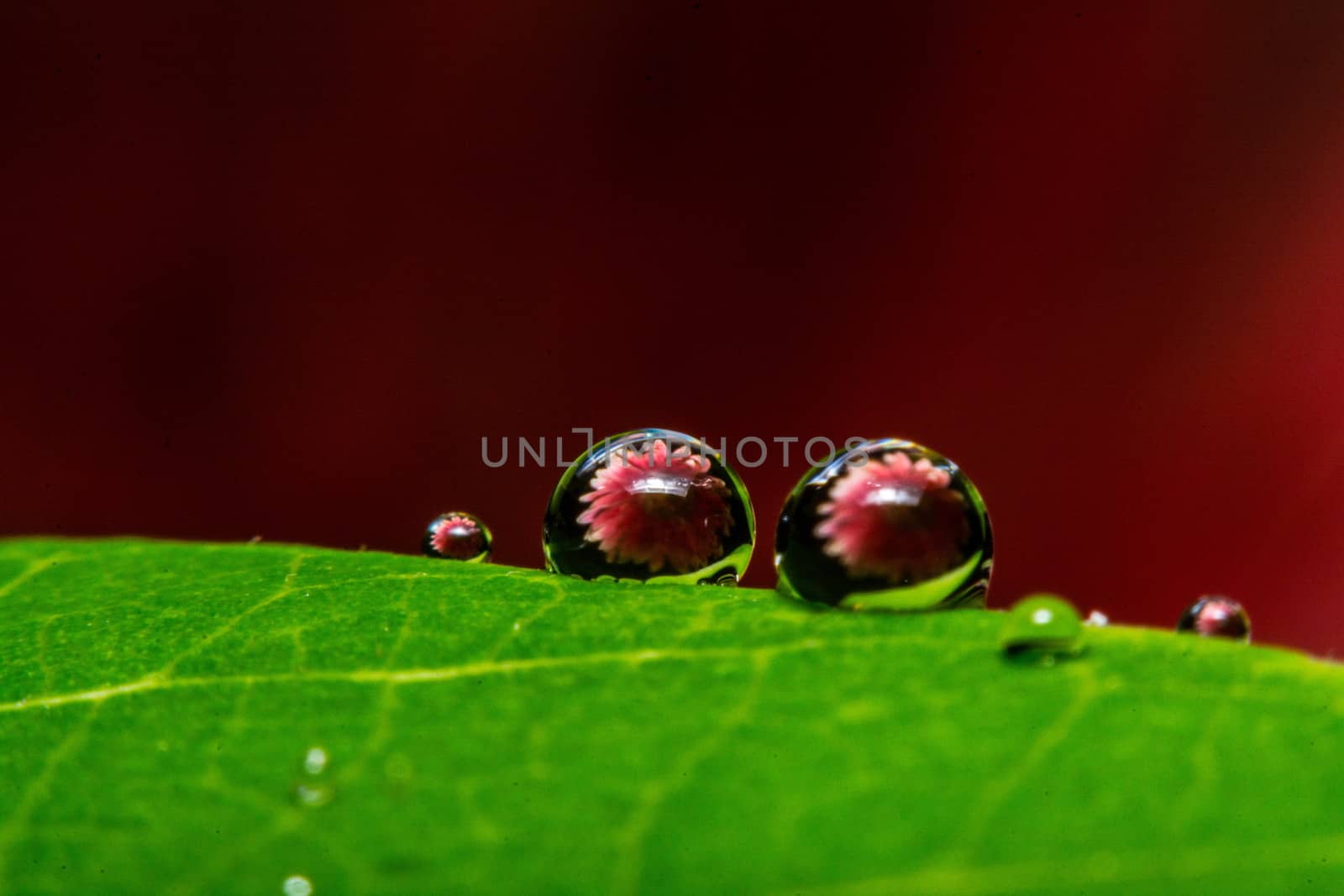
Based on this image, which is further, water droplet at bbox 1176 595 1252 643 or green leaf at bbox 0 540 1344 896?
water droplet at bbox 1176 595 1252 643

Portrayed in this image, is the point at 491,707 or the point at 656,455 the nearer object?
the point at 491,707

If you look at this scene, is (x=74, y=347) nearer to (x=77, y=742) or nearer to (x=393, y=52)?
(x=393, y=52)

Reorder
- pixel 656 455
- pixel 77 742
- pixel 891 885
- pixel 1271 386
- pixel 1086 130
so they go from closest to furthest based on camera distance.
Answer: pixel 891 885
pixel 77 742
pixel 656 455
pixel 1271 386
pixel 1086 130

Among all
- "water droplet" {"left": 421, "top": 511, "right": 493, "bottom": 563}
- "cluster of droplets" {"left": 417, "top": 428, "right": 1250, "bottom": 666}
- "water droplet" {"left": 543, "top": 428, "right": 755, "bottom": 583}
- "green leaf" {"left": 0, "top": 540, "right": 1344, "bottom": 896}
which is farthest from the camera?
"water droplet" {"left": 421, "top": 511, "right": 493, "bottom": 563}

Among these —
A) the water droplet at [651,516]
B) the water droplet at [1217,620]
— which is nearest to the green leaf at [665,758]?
the water droplet at [651,516]

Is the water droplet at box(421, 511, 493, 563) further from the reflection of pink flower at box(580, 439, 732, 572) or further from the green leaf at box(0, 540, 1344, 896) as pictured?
the green leaf at box(0, 540, 1344, 896)

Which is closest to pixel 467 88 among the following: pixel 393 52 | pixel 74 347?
pixel 393 52

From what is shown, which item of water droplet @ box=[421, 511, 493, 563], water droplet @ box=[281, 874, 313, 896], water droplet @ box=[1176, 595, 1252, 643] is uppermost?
water droplet @ box=[421, 511, 493, 563]

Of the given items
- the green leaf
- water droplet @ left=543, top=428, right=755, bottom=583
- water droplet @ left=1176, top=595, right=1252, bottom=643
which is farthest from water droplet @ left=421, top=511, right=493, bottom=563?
water droplet @ left=1176, top=595, right=1252, bottom=643

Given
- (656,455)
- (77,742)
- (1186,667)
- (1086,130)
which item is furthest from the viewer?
(1086,130)
